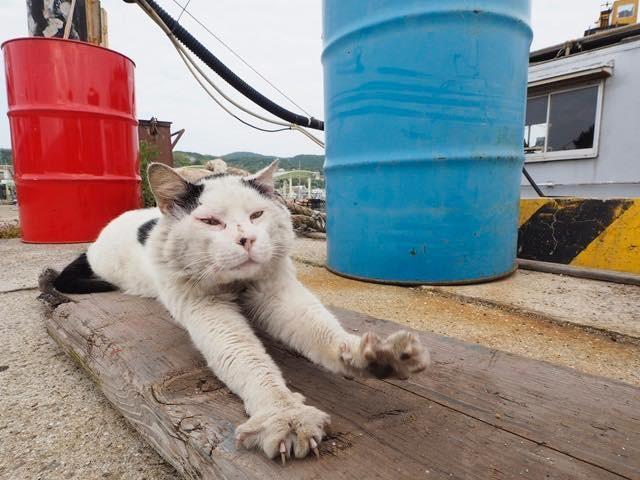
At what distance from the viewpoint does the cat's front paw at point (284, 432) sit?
2.10ft

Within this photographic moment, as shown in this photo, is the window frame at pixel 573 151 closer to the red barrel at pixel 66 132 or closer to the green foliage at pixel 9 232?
the red barrel at pixel 66 132

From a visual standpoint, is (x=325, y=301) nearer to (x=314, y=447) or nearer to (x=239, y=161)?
(x=314, y=447)

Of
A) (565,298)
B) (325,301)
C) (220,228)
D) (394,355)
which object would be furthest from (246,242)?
(565,298)

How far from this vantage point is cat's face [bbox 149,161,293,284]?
99 centimetres

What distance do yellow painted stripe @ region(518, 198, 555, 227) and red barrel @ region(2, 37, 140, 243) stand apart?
3.83 m

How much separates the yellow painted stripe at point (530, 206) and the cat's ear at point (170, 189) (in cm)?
258

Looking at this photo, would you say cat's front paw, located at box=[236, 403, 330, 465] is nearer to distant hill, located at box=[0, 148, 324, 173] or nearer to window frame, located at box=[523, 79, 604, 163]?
distant hill, located at box=[0, 148, 324, 173]

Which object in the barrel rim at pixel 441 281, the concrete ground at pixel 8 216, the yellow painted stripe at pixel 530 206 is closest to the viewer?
the barrel rim at pixel 441 281

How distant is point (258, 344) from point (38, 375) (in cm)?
89

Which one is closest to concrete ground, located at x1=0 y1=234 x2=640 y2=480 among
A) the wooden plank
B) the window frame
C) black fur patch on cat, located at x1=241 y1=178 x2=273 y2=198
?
the wooden plank

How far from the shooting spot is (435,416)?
2.53ft

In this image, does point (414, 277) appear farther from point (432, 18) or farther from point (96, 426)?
point (96, 426)

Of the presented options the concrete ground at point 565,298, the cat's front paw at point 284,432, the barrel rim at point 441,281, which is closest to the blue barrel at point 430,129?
the barrel rim at point 441,281

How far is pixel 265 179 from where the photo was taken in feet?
4.41
